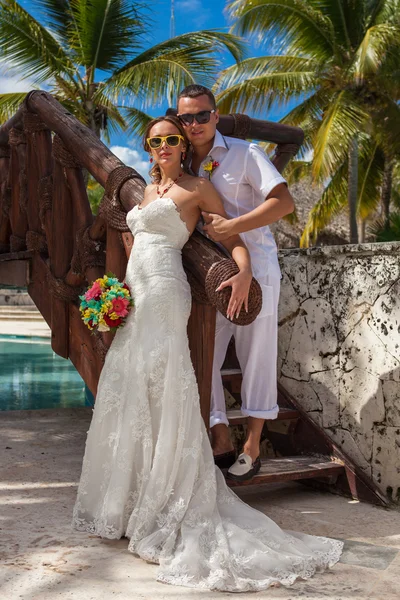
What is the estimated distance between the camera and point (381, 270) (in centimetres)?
376

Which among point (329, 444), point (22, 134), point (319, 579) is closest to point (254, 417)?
point (329, 444)

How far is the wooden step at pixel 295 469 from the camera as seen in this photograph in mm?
3553

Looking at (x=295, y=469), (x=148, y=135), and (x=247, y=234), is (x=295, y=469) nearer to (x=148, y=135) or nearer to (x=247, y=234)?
(x=247, y=234)

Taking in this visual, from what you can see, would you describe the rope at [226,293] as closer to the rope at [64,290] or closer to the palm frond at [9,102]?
the rope at [64,290]

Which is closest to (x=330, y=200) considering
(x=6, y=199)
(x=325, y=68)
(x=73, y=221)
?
(x=325, y=68)

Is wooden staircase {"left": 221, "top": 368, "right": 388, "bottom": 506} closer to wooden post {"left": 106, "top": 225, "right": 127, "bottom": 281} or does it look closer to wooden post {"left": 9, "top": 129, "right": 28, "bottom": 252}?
wooden post {"left": 106, "top": 225, "right": 127, "bottom": 281}

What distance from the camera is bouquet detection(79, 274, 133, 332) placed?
10.4ft

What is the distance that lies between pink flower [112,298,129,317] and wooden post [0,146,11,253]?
2.75 meters

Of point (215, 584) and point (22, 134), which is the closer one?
point (215, 584)

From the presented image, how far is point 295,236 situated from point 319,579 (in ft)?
80.7

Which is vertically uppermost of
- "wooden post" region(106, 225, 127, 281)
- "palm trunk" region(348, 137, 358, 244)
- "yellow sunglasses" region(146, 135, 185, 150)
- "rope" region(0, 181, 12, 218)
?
"palm trunk" region(348, 137, 358, 244)

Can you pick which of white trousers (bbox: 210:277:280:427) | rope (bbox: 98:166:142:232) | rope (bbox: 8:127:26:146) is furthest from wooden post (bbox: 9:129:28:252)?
white trousers (bbox: 210:277:280:427)

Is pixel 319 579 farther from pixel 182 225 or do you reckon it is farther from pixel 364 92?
pixel 364 92

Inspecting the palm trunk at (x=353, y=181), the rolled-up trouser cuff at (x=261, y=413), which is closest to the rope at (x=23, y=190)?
the rolled-up trouser cuff at (x=261, y=413)
